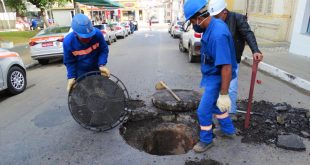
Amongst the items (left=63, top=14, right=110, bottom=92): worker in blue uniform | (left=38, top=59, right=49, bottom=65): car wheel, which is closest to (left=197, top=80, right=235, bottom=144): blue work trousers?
(left=63, top=14, right=110, bottom=92): worker in blue uniform

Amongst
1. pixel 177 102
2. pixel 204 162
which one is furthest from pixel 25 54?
pixel 204 162

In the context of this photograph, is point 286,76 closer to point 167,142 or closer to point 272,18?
point 167,142

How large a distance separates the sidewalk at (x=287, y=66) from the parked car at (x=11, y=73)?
682 cm

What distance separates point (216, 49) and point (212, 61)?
0.25 metres

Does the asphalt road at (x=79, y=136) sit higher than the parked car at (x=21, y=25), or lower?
lower

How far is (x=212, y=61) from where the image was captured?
2920mm

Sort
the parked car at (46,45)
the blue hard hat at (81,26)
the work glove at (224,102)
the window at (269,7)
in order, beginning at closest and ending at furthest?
the work glove at (224,102)
the blue hard hat at (81,26)
the parked car at (46,45)
the window at (269,7)

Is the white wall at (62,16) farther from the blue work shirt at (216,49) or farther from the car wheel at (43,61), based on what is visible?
the blue work shirt at (216,49)

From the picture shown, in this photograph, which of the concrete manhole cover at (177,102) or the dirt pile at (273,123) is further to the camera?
the concrete manhole cover at (177,102)

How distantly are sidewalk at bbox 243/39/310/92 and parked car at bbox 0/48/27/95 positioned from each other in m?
6.82

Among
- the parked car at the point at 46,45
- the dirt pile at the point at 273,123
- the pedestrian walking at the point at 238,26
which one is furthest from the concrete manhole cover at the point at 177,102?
the parked car at the point at 46,45

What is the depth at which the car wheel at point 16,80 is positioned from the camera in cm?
588

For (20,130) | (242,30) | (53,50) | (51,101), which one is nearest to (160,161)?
(242,30)

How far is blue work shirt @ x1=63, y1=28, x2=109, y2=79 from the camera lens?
353 cm
